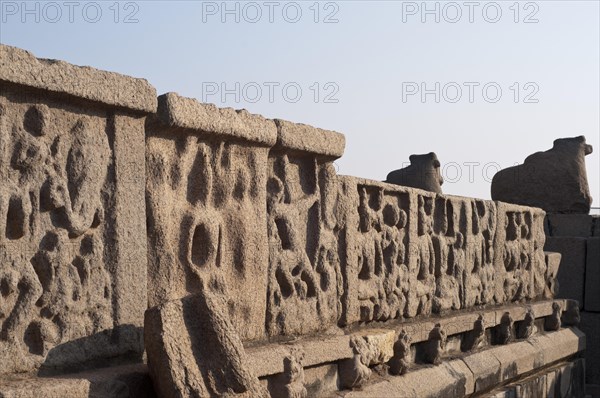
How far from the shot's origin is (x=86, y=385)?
296 centimetres

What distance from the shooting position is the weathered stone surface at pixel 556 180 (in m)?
10.6

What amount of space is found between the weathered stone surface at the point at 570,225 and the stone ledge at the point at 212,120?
701 centimetres

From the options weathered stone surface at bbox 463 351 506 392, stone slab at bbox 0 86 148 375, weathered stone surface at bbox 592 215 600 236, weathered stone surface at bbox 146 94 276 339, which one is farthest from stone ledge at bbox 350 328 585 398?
weathered stone surface at bbox 592 215 600 236

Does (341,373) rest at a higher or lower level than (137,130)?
lower

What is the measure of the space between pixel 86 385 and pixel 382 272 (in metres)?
2.70

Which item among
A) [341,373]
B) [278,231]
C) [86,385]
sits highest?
[278,231]

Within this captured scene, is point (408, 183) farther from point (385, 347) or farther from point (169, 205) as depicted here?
point (169, 205)

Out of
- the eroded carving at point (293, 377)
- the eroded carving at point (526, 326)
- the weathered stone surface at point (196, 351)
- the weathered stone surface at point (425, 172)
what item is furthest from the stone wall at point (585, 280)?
the weathered stone surface at point (196, 351)

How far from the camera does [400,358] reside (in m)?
5.13

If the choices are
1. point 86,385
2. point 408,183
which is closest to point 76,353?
point 86,385

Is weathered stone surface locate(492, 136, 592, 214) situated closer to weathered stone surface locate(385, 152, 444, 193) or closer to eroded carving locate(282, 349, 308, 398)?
weathered stone surface locate(385, 152, 444, 193)

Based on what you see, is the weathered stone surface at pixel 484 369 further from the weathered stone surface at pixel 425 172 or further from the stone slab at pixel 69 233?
the stone slab at pixel 69 233

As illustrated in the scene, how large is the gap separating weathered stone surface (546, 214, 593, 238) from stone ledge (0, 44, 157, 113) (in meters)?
7.89

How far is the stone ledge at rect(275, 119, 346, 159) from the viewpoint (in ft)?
14.0
